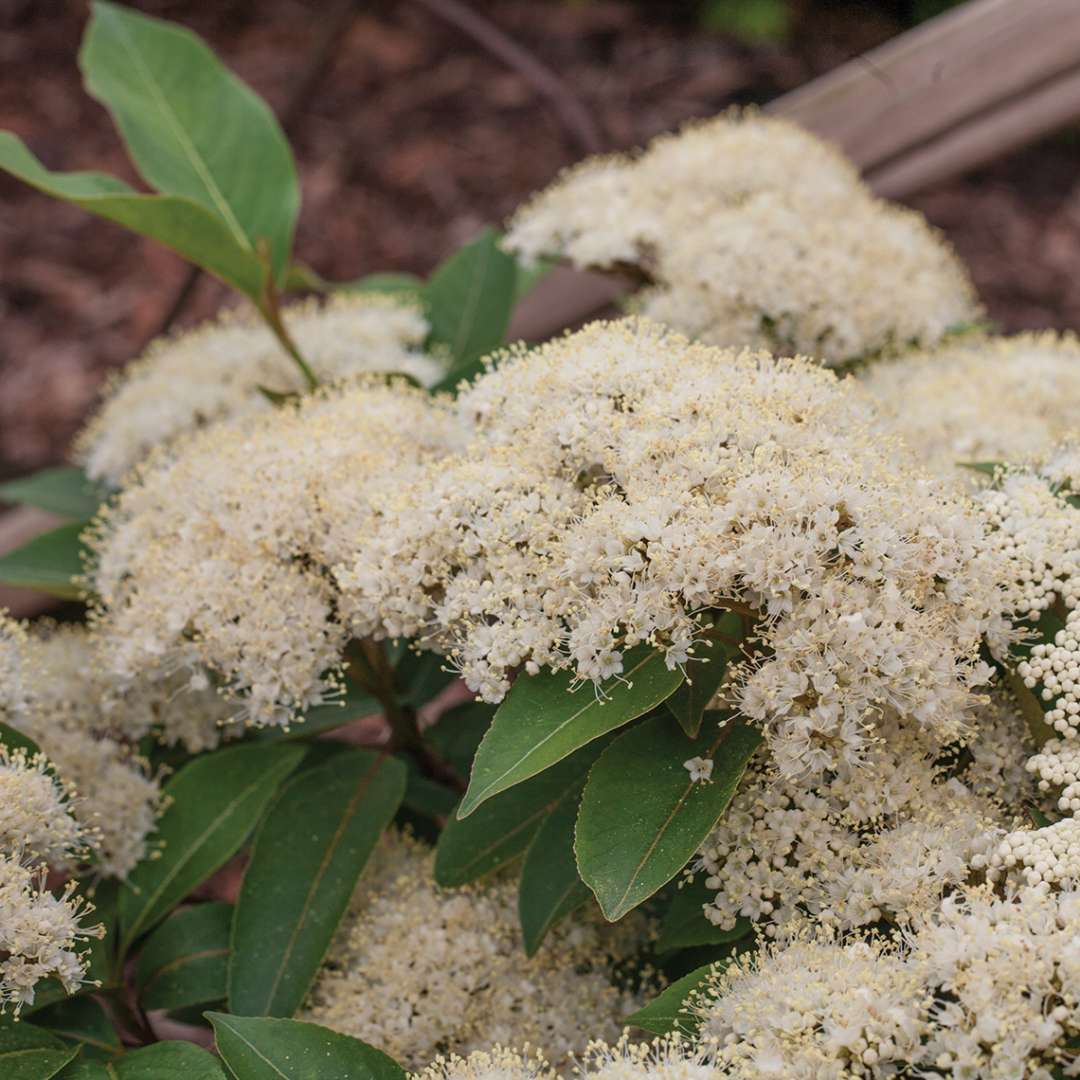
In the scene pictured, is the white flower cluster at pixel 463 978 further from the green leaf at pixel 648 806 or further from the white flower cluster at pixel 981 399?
the white flower cluster at pixel 981 399

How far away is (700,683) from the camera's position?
4.09 feet

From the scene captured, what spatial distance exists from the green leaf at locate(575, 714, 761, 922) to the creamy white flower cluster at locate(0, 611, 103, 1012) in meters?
0.50

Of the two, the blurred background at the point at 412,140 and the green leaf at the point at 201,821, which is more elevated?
the green leaf at the point at 201,821

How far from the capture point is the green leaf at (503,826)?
140 cm

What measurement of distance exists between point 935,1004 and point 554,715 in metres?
0.39

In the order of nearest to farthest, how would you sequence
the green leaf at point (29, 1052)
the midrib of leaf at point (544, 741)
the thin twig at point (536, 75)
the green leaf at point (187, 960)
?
the midrib of leaf at point (544, 741)
the green leaf at point (29, 1052)
the green leaf at point (187, 960)
the thin twig at point (536, 75)

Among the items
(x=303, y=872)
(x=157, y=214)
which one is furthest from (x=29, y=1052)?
(x=157, y=214)

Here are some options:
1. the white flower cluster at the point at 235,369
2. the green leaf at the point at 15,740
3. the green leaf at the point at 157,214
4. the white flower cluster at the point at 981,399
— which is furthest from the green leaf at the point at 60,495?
the white flower cluster at the point at 981,399

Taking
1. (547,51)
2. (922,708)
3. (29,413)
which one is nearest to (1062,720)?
(922,708)

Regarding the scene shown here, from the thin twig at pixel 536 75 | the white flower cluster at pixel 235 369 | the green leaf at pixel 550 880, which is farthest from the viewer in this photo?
the thin twig at pixel 536 75

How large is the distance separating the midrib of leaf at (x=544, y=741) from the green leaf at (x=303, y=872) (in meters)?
0.42

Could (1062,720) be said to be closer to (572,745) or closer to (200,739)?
(572,745)

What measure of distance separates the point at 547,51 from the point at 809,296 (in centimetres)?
380

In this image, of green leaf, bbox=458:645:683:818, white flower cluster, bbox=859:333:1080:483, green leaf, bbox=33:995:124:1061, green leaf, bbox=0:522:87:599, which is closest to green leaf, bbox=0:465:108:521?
green leaf, bbox=0:522:87:599
